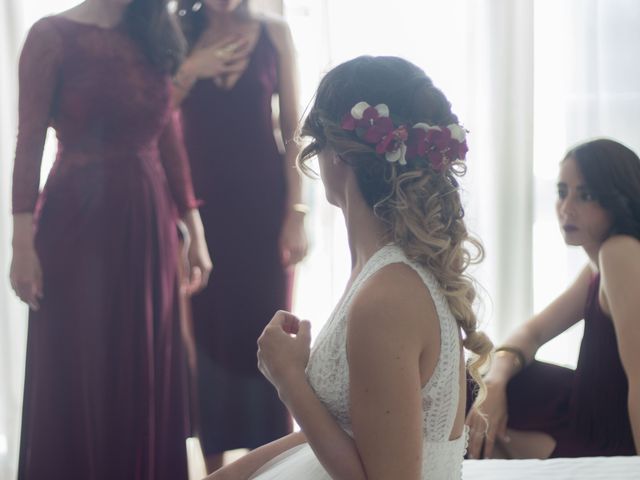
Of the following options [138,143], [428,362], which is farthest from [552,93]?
[428,362]

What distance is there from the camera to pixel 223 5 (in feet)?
7.21

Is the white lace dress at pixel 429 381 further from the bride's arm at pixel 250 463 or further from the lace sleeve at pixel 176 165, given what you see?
the lace sleeve at pixel 176 165

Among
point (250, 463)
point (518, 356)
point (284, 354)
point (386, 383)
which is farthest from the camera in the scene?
point (518, 356)

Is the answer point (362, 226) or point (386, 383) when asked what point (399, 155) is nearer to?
point (362, 226)

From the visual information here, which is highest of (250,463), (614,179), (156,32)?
(156,32)

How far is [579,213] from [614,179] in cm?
13

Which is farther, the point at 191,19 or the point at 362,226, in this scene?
the point at 191,19

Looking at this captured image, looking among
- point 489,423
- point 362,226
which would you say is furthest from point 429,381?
point 489,423

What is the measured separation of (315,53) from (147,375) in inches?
39.9

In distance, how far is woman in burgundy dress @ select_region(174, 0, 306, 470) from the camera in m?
2.21

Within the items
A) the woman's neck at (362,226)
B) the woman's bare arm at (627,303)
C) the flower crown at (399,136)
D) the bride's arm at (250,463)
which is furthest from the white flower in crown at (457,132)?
the woman's bare arm at (627,303)

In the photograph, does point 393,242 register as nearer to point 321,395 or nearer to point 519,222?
point 321,395

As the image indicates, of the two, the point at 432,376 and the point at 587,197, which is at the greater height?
the point at 587,197

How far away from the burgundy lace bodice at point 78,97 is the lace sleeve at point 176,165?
0.24 ft
